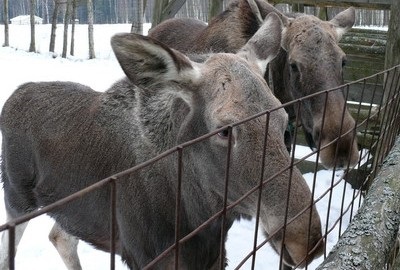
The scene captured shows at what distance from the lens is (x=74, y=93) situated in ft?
12.0

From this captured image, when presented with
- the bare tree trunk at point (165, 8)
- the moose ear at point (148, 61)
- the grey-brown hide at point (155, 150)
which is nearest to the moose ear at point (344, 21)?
the grey-brown hide at point (155, 150)

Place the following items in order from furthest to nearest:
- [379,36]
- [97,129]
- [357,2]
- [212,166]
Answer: [379,36] → [357,2] → [97,129] → [212,166]

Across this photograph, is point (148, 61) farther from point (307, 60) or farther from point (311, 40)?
point (311, 40)

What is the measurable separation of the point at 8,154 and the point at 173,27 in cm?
326

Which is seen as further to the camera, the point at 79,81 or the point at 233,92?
the point at 79,81

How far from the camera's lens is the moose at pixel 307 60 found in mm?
3705

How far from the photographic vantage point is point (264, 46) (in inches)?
127

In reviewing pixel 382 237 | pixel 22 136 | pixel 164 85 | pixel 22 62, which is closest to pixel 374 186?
pixel 382 237

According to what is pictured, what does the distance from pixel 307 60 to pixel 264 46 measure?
105cm

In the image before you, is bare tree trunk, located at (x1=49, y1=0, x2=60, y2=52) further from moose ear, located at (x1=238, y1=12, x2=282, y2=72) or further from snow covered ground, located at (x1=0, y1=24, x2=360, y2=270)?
moose ear, located at (x1=238, y1=12, x2=282, y2=72)

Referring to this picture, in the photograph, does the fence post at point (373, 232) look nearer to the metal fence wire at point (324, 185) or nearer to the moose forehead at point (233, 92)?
the metal fence wire at point (324, 185)

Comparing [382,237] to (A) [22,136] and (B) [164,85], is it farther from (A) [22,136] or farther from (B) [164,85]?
(A) [22,136]

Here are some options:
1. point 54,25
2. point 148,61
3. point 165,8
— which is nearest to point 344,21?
point 148,61

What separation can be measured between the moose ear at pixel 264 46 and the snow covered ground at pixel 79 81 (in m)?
0.93
